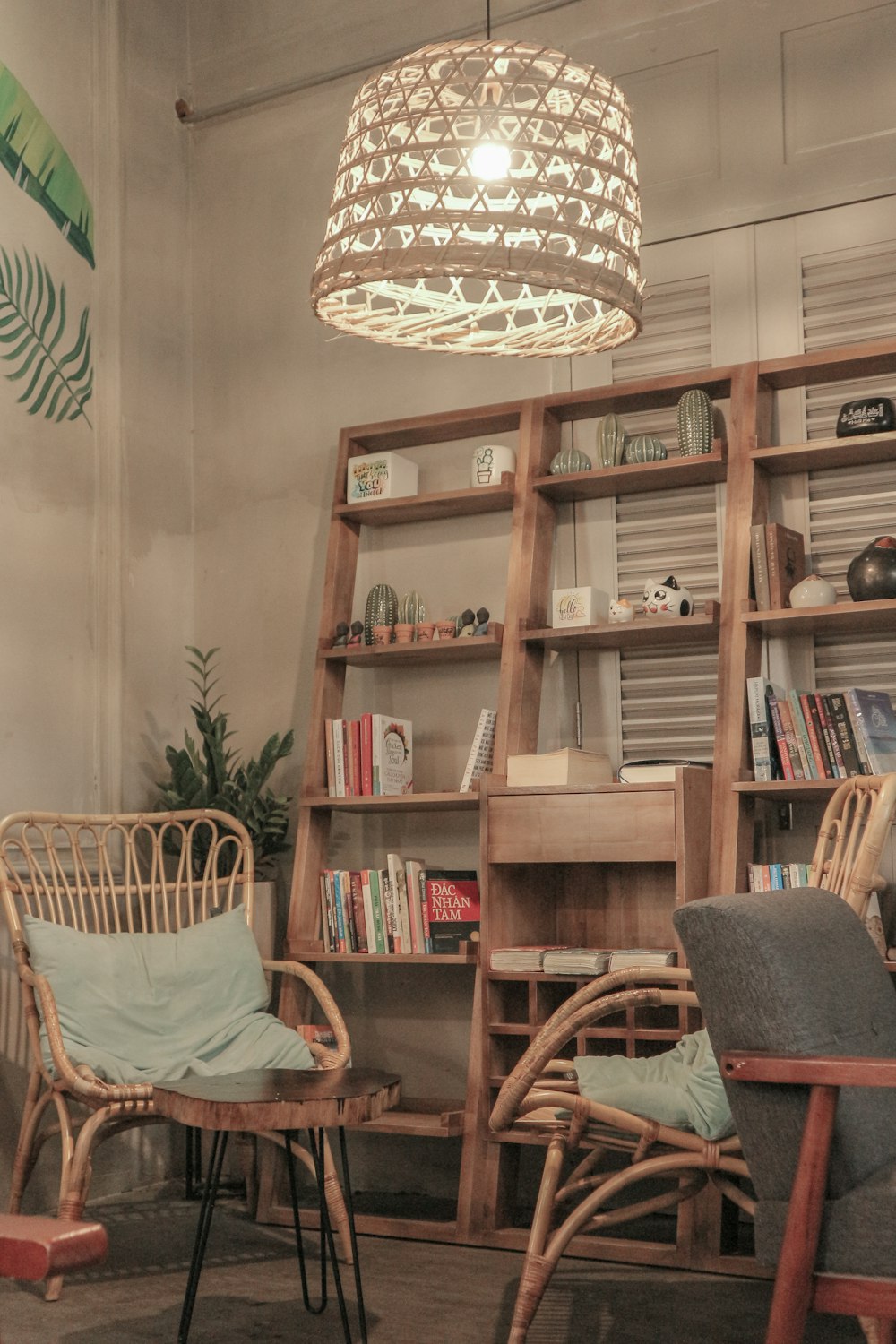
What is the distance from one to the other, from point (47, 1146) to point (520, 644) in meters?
1.96

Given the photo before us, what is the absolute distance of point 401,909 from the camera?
3.86 meters

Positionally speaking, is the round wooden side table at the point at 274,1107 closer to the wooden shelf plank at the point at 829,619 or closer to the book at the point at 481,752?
the book at the point at 481,752

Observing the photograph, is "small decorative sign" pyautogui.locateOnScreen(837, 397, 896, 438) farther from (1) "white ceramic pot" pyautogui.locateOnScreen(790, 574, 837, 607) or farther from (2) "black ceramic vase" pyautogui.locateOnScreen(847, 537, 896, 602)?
(1) "white ceramic pot" pyautogui.locateOnScreen(790, 574, 837, 607)

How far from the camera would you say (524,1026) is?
11.5 ft

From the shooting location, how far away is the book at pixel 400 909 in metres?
3.84

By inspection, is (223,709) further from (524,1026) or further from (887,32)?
(887,32)

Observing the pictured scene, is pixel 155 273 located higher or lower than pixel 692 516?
higher

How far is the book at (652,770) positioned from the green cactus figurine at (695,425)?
33.4 inches

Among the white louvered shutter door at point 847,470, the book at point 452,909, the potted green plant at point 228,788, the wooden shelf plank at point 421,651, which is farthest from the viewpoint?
the potted green plant at point 228,788

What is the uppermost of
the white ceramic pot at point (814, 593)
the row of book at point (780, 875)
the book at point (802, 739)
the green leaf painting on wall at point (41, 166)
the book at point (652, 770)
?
the green leaf painting on wall at point (41, 166)

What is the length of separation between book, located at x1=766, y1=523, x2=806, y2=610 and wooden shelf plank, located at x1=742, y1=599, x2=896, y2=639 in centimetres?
5

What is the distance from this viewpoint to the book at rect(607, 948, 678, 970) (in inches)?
134

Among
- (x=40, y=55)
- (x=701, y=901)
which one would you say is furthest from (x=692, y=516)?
(x=40, y=55)

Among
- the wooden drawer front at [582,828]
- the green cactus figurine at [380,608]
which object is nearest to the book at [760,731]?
the wooden drawer front at [582,828]
